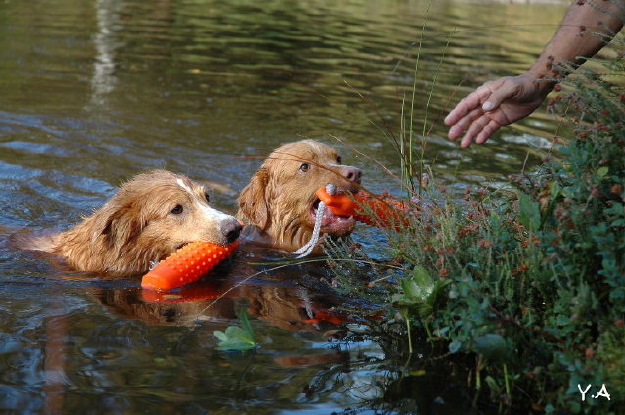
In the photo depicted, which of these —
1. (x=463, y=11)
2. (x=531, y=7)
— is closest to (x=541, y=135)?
(x=463, y=11)

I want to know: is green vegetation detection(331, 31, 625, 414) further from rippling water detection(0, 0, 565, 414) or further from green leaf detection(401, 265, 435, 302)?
rippling water detection(0, 0, 565, 414)

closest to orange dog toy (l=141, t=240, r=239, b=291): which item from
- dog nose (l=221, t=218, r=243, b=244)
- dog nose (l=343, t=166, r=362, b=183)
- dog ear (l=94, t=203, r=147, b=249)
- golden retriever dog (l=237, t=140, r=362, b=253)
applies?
dog nose (l=221, t=218, r=243, b=244)

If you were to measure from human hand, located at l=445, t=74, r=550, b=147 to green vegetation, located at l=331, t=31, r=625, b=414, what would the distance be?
2.55 ft

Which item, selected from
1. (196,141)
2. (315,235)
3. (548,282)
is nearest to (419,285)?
(548,282)

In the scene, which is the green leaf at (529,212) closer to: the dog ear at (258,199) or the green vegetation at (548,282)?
the green vegetation at (548,282)

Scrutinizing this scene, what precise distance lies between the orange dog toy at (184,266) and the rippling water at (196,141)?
21cm

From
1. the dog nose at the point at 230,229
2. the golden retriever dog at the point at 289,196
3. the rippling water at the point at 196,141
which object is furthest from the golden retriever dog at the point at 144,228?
the golden retriever dog at the point at 289,196

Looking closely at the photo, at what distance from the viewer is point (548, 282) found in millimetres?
4238

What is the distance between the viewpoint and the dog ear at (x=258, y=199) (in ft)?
26.0

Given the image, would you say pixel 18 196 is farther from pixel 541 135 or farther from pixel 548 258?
pixel 541 135

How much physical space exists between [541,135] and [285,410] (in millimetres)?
9252

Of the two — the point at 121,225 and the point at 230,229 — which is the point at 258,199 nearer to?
the point at 230,229

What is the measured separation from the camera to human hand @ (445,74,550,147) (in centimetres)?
566

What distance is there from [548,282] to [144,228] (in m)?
3.82
